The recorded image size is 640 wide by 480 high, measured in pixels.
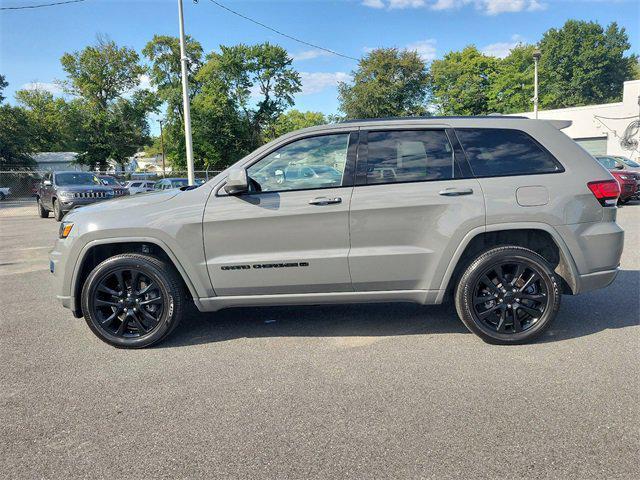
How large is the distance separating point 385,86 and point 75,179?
4079 centimetres

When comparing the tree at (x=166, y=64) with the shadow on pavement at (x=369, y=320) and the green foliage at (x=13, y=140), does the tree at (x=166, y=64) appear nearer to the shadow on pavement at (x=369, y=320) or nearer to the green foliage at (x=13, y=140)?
the green foliage at (x=13, y=140)

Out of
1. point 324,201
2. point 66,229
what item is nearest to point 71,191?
point 66,229

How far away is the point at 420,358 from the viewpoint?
3.85 metres

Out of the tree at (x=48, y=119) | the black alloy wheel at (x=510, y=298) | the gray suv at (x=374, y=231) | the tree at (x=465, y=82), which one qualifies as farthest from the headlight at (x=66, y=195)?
the tree at (x=465, y=82)

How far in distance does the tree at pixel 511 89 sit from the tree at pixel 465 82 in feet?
2.82

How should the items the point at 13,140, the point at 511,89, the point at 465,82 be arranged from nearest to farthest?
the point at 13,140, the point at 511,89, the point at 465,82

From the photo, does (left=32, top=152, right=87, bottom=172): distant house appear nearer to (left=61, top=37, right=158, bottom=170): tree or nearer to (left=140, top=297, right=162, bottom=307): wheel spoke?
(left=61, top=37, right=158, bottom=170): tree

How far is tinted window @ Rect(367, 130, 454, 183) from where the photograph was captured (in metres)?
4.10

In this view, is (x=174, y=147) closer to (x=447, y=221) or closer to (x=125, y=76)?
(x=125, y=76)

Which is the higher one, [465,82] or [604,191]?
[465,82]

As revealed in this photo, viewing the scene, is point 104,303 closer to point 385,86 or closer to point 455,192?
point 455,192

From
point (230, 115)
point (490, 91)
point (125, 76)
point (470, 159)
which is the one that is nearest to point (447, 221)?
point (470, 159)

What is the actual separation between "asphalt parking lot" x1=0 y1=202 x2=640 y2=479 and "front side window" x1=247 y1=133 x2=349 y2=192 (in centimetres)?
140

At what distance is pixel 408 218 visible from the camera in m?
3.99
